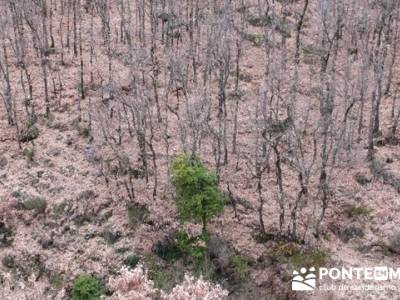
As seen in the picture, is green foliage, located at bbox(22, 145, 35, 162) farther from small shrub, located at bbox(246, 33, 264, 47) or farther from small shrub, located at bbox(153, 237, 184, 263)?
small shrub, located at bbox(246, 33, 264, 47)

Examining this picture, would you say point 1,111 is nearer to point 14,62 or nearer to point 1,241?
point 14,62

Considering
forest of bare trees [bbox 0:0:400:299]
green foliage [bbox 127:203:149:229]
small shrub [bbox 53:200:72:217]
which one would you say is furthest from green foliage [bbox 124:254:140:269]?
small shrub [bbox 53:200:72:217]

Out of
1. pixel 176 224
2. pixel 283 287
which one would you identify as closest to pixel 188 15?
pixel 176 224

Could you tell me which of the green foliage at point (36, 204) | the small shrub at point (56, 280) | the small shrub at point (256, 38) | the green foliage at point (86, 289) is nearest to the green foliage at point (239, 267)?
the green foliage at point (86, 289)

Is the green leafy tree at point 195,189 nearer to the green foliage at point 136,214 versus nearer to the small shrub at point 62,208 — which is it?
the green foliage at point 136,214

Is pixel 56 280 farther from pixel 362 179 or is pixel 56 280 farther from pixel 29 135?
pixel 362 179

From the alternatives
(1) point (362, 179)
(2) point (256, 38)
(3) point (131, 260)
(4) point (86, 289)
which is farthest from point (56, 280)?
(2) point (256, 38)

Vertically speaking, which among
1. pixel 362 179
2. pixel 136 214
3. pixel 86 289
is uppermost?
pixel 362 179
